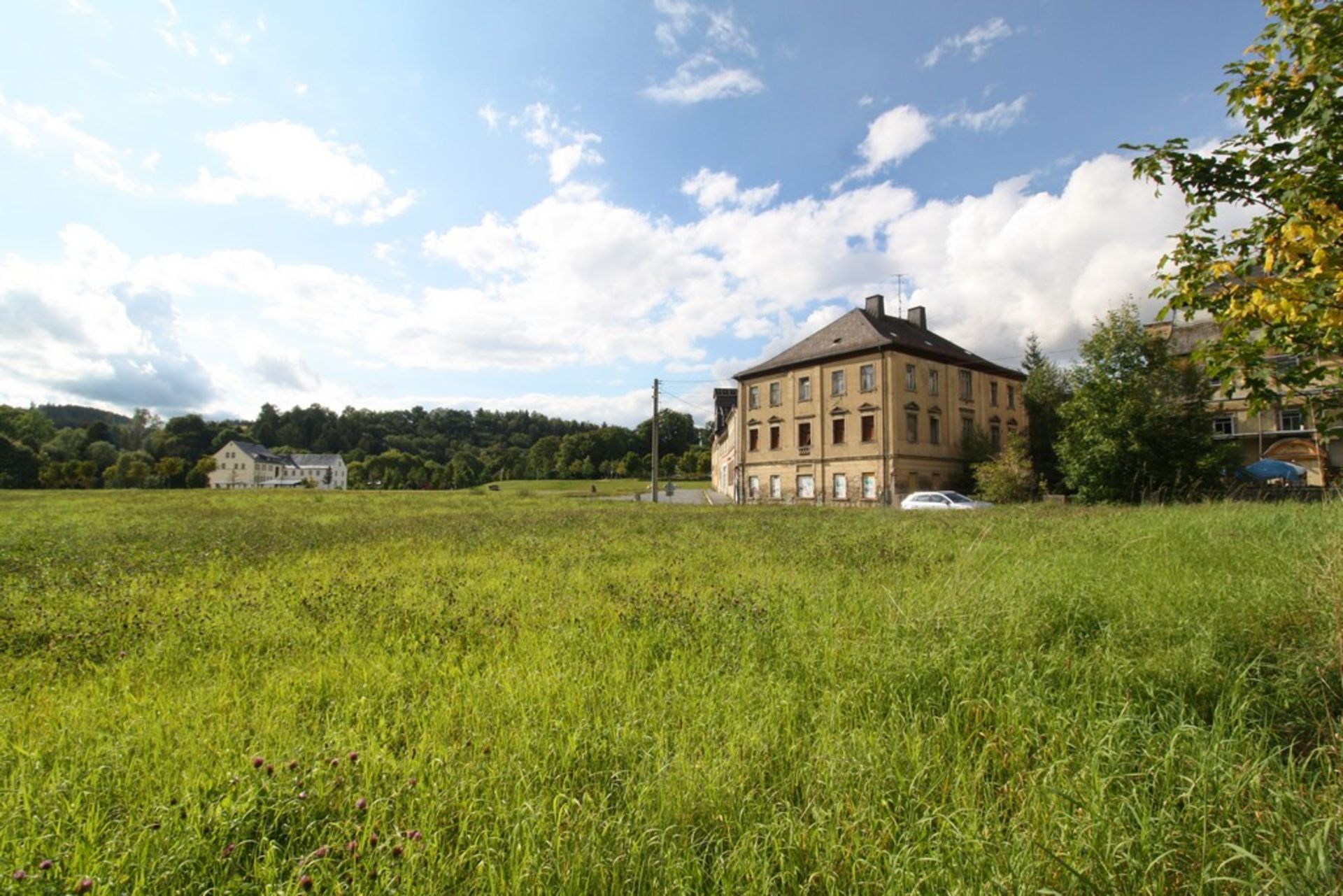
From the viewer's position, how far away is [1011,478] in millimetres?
32344

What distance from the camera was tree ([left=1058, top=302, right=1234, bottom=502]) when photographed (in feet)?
93.6

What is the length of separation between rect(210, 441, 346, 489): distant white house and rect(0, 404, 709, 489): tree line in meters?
3.90

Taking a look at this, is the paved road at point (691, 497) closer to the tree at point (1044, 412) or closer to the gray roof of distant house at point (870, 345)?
the gray roof of distant house at point (870, 345)

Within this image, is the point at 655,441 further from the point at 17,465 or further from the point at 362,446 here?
the point at 362,446

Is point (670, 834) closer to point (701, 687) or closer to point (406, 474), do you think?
point (701, 687)

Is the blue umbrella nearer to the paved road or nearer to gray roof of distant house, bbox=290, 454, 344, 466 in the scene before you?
the paved road

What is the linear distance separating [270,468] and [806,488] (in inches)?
4505

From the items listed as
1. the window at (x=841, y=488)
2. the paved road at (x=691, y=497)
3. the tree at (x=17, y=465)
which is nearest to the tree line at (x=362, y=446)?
the tree at (x=17, y=465)

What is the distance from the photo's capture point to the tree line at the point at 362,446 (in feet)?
258

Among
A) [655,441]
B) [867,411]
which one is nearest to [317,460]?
[655,441]

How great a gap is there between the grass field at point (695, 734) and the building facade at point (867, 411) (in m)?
31.0

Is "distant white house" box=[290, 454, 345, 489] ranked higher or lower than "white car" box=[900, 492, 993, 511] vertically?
higher

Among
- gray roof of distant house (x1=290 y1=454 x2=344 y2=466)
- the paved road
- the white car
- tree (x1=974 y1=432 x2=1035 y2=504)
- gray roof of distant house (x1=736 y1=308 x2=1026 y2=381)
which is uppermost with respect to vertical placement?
gray roof of distant house (x1=736 y1=308 x2=1026 y2=381)

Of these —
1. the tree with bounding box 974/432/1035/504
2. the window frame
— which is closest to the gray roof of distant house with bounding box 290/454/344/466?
the window frame
